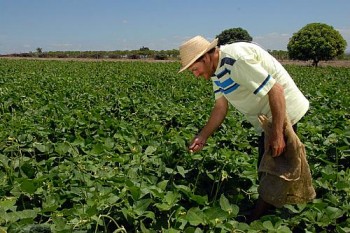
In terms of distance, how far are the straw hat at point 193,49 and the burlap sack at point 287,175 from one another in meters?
0.60

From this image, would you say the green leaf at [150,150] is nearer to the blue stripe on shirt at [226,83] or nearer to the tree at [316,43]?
the blue stripe on shirt at [226,83]

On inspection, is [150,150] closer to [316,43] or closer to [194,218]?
[194,218]

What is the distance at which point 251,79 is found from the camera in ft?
8.61

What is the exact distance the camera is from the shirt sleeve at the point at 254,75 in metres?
2.60

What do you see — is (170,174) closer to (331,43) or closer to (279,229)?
(279,229)

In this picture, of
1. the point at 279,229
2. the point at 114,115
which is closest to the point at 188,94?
the point at 114,115

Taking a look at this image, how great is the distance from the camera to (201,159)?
127 inches

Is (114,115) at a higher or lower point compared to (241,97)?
lower

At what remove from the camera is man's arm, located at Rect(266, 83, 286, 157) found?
2672mm

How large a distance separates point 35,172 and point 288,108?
1.81m

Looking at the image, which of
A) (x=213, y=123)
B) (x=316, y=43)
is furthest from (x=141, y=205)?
(x=316, y=43)

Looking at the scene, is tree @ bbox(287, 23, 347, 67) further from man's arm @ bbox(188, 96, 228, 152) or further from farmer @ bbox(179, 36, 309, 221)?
farmer @ bbox(179, 36, 309, 221)

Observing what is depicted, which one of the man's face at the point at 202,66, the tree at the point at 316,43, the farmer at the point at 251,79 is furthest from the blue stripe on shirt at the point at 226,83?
the tree at the point at 316,43

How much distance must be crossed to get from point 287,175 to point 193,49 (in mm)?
1037
